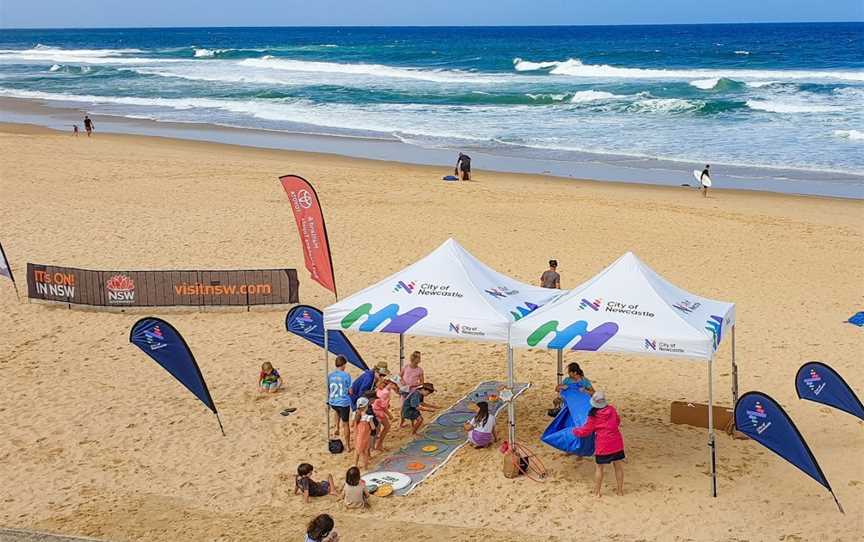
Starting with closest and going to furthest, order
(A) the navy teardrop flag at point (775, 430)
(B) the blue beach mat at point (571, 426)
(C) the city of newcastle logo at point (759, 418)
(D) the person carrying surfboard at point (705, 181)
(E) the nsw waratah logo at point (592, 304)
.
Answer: (A) the navy teardrop flag at point (775, 430), (C) the city of newcastle logo at point (759, 418), (B) the blue beach mat at point (571, 426), (E) the nsw waratah logo at point (592, 304), (D) the person carrying surfboard at point (705, 181)

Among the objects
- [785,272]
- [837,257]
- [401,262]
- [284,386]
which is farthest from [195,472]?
[837,257]

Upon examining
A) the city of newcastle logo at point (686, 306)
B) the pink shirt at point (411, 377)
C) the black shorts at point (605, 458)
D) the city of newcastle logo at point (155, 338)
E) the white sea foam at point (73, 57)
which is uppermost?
the white sea foam at point (73, 57)

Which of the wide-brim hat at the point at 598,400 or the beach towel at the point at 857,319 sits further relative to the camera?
the beach towel at the point at 857,319

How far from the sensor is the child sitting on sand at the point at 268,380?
11898 millimetres

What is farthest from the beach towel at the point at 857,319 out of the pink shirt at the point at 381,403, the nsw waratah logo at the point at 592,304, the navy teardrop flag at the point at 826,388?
the pink shirt at the point at 381,403

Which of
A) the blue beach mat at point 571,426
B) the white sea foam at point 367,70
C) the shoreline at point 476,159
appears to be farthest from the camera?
the white sea foam at point 367,70

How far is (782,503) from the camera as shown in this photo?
29.5 feet

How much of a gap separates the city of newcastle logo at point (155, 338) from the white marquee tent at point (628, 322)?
12.1 ft

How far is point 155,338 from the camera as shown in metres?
10.2

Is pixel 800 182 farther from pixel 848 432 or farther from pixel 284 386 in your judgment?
pixel 284 386

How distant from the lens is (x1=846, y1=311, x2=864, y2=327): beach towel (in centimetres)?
1409

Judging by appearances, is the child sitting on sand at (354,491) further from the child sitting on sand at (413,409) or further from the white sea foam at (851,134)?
the white sea foam at (851,134)

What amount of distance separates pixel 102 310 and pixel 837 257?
13135mm

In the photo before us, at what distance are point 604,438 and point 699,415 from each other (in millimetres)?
2131
